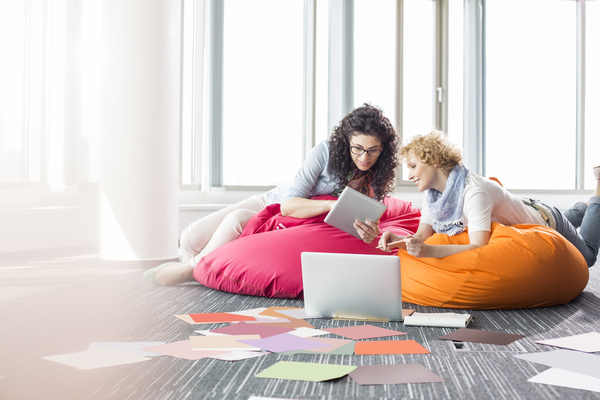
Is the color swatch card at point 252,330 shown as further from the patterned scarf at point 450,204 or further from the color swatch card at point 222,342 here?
the patterned scarf at point 450,204

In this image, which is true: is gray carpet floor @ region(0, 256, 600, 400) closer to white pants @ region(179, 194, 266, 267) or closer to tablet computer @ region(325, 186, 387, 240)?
white pants @ region(179, 194, 266, 267)

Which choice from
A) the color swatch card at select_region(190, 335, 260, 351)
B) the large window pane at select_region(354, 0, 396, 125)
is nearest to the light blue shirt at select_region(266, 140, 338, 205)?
the color swatch card at select_region(190, 335, 260, 351)

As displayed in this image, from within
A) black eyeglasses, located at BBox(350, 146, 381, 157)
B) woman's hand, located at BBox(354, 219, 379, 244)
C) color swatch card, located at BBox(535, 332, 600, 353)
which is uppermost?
black eyeglasses, located at BBox(350, 146, 381, 157)

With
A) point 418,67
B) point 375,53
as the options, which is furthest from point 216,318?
point 418,67

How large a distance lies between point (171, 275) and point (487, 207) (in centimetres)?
159

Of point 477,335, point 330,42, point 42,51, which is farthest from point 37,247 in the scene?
point 330,42

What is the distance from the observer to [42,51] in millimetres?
1881

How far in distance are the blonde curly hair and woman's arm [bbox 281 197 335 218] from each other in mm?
484

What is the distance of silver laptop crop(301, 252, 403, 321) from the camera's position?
6.69ft

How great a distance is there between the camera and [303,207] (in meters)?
2.85

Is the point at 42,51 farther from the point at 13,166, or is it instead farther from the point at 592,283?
the point at 592,283

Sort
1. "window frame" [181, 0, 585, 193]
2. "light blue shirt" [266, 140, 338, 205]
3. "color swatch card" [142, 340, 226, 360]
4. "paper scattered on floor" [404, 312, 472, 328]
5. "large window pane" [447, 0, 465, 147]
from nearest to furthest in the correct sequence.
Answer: "color swatch card" [142, 340, 226, 360], "paper scattered on floor" [404, 312, 472, 328], "light blue shirt" [266, 140, 338, 205], "window frame" [181, 0, 585, 193], "large window pane" [447, 0, 465, 147]

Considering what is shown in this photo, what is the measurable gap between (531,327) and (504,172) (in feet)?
13.9

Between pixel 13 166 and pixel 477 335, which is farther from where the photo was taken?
pixel 477 335
